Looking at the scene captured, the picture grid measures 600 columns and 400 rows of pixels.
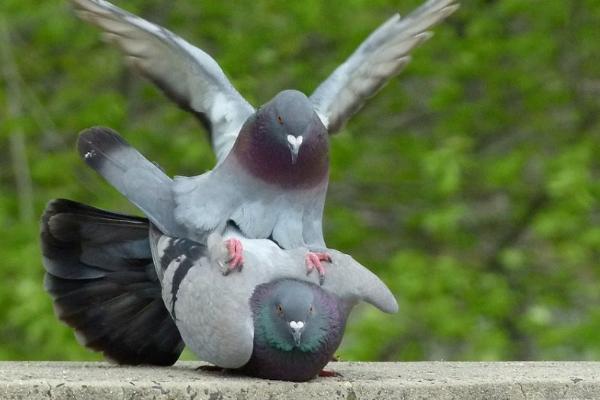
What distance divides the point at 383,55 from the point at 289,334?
1.85 m

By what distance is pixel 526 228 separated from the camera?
34.4 feet

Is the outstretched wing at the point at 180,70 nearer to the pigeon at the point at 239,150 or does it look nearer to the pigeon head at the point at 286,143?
the pigeon at the point at 239,150

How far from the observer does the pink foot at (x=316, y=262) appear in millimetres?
4488

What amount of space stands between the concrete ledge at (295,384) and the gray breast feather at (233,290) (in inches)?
4.6

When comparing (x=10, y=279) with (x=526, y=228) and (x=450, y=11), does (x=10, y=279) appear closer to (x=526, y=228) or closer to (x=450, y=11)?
(x=526, y=228)

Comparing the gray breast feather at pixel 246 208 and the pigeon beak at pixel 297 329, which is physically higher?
the gray breast feather at pixel 246 208

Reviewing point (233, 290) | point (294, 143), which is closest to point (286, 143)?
point (294, 143)

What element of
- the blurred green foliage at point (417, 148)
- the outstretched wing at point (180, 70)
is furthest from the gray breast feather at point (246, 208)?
the blurred green foliage at point (417, 148)

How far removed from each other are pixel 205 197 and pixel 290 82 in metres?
5.73

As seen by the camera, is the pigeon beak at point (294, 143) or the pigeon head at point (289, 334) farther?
the pigeon beak at point (294, 143)

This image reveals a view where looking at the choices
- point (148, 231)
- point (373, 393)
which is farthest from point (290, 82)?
point (373, 393)

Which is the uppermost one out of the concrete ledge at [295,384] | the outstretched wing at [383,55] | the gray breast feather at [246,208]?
the outstretched wing at [383,55]

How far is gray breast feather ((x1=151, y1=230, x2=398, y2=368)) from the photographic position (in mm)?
4238

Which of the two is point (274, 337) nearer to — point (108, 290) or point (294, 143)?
point (294, 143)
